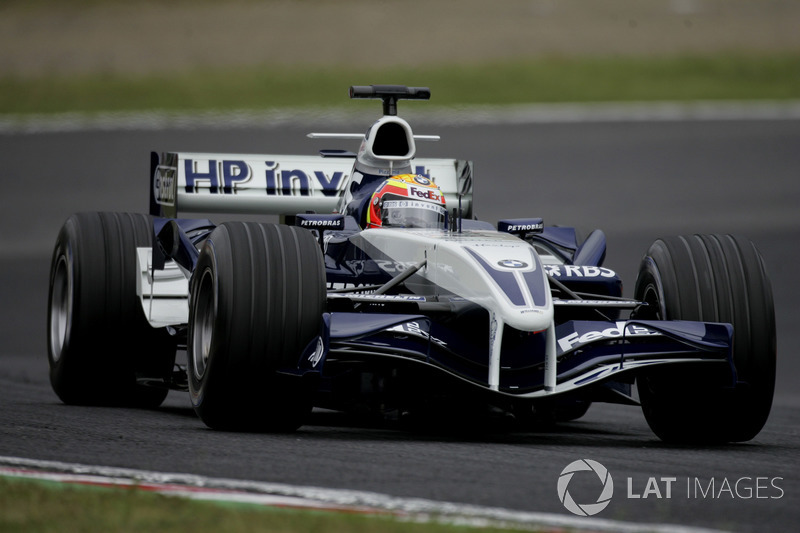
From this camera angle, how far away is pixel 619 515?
6219 millimetres

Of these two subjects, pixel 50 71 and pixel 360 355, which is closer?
pixel 360 355

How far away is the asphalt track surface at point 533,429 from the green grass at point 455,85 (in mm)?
3023

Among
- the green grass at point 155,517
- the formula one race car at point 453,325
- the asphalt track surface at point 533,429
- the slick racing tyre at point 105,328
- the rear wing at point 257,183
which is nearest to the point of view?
the green grass at point 155,517

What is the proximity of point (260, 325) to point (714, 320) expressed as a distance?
2823 millimetres

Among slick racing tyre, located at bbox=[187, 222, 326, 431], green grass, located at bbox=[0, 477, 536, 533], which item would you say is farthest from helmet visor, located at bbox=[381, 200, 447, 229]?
green grass, located at bbox=[0, 477, 536, 533]

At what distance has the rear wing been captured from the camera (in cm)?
1272

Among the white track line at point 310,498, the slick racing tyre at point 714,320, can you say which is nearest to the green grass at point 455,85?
the slick racing tyre at point 714,320

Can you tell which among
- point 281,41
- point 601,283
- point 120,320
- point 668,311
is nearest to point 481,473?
point 668,311

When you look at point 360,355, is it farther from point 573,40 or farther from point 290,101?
point 573,40

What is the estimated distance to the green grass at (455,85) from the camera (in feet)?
113

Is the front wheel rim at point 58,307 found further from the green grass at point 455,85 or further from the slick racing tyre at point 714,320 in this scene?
the green grass at point 455,85

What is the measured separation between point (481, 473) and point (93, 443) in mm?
2308

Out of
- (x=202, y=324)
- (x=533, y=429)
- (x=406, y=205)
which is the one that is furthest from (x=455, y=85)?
(x=202, y=324)

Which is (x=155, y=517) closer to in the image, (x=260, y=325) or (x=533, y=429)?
(x=260, y=325)
